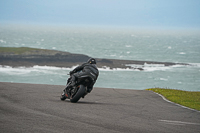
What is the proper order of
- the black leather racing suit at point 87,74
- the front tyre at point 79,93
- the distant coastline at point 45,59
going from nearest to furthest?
the front tyre at point 79,93 < the black leather racing suit at point 87,74 < the distant coastline at point 45,59

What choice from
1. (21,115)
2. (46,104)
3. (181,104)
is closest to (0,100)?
(46,104)

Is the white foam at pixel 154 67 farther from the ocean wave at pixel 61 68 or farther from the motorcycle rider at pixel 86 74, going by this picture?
the motorcycle rider at pixel 86 74

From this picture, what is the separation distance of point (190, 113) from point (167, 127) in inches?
138

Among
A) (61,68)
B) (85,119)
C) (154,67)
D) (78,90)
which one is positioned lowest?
(85,119)

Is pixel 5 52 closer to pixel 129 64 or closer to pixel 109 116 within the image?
pixel 129 64

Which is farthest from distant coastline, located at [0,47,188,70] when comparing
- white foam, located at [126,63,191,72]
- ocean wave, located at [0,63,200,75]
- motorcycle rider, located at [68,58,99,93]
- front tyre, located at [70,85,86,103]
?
front tyre, located at [70,85,86,103]

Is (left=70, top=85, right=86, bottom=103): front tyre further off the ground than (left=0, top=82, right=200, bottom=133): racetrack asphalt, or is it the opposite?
(left=70, top=85, right=86, bottom=103): front tyre

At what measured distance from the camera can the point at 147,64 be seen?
9156 cm

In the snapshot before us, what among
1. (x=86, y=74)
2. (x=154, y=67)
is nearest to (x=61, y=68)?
(x=154, y=67)

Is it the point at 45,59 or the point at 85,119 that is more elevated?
the point at 45,59

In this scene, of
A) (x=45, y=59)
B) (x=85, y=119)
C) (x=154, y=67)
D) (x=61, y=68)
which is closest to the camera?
(x=85, y=119)

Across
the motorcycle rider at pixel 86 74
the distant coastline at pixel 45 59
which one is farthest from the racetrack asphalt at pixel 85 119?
the distant coastline at pixel 45 59

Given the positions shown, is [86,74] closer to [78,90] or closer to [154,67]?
[78,90]

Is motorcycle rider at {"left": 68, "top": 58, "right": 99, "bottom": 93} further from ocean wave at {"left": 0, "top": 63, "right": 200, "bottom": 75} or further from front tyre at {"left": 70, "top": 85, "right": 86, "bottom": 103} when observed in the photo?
ocean wave at {"left": 0, "top": 63, "right": 200, "bottom": 75}
